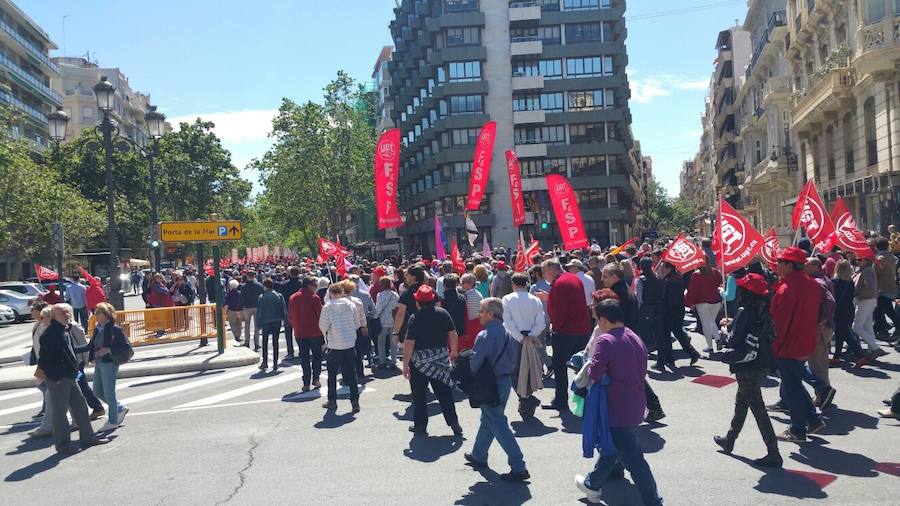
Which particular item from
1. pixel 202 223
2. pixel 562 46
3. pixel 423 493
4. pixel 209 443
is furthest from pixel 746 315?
pixel 562 46

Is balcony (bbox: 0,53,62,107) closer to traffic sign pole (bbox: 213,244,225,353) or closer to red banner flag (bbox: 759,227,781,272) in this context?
traffic sign pole (bbox: 213,244,225,353)

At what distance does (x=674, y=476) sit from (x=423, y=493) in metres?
2.10

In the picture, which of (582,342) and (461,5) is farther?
(461,5)

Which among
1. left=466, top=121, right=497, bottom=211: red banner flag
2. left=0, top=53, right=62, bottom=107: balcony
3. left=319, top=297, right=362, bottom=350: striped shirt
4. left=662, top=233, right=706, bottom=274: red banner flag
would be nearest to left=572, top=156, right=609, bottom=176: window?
left=466, top=121, right=497, bottom=211: red banner flag

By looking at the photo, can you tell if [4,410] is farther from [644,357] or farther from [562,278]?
[644,357]

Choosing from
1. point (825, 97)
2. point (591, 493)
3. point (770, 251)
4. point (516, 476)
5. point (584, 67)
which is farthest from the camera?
point (584, 67)

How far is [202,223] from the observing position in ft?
47.5

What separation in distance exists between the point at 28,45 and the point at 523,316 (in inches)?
2647

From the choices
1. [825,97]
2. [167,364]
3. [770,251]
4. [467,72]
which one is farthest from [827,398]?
[467,72]

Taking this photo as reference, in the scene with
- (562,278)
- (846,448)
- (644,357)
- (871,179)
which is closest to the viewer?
(644,357)

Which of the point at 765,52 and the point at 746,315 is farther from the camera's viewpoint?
the point at 765,52

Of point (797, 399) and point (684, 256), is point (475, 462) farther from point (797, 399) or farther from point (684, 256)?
point (684, 256)

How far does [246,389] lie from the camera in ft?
35.8

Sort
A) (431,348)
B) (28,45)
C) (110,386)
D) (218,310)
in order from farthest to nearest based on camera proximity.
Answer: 1. (28,45)
2. (218,310)
3. (110,386)
4. (431,348)
